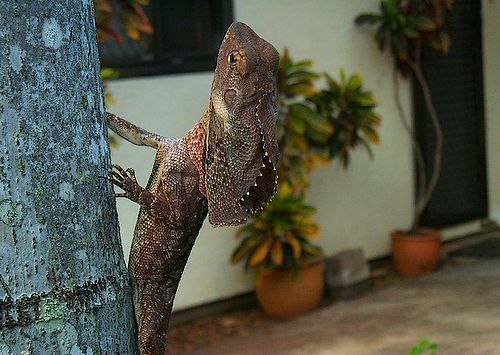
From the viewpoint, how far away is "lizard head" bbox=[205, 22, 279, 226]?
7.64ft

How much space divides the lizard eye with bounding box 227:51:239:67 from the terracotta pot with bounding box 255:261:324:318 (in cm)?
539

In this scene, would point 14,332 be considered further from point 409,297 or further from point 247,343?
point 409,297

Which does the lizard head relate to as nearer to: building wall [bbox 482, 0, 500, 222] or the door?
the door

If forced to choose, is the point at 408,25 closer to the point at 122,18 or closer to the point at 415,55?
the point at 415,55

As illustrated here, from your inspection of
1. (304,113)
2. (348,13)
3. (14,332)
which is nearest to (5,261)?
(14,332)

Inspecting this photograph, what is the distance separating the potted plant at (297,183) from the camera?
7.47m

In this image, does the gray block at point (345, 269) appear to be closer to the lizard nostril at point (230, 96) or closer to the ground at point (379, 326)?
the ground at point (379, 326)

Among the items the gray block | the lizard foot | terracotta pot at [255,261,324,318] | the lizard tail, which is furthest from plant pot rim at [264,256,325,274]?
the lizard foot

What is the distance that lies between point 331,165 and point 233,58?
20.8 feet

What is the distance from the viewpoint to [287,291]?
25.2 feet

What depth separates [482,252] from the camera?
32.2ft

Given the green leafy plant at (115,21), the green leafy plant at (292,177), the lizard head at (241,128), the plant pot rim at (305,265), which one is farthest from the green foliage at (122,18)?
the lizard head at (241,128)

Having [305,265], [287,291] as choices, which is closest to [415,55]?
[305,265]

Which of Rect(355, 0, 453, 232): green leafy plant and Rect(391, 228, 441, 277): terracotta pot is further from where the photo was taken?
Rect(391, 228, 441, 277): terracotta pot
